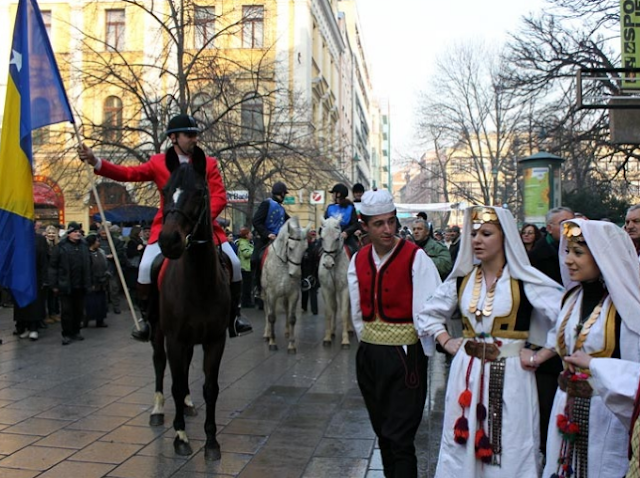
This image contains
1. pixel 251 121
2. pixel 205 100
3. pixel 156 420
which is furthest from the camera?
pixel 251 121

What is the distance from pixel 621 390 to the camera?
287 centimetres

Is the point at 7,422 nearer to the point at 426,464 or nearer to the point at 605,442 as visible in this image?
the point at 426,464

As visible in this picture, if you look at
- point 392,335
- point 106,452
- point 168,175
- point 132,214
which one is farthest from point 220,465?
point 132,214

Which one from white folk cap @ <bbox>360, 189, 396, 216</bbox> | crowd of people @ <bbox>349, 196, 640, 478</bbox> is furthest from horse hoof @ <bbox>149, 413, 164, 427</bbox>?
white folk cap @ <bbox>360, 189, 396, 216</bbox>

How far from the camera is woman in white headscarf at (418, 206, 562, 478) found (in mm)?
3650

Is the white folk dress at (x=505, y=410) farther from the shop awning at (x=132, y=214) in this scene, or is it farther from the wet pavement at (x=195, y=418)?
the shop awning at (x=132, y=214)

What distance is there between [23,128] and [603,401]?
17.4 ft

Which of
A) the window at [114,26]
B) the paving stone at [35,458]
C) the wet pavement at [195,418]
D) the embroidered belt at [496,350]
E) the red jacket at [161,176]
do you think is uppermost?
the window at [114,26]

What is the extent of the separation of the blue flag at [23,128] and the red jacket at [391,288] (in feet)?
10.3

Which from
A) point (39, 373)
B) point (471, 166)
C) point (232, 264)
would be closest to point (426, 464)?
point (232, 264)

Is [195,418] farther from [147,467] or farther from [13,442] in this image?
[13,442]

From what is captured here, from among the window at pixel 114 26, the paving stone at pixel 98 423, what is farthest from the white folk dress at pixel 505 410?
the window at pixel 114 26

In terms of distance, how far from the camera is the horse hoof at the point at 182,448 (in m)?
5.74

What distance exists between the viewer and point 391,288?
4406mm
